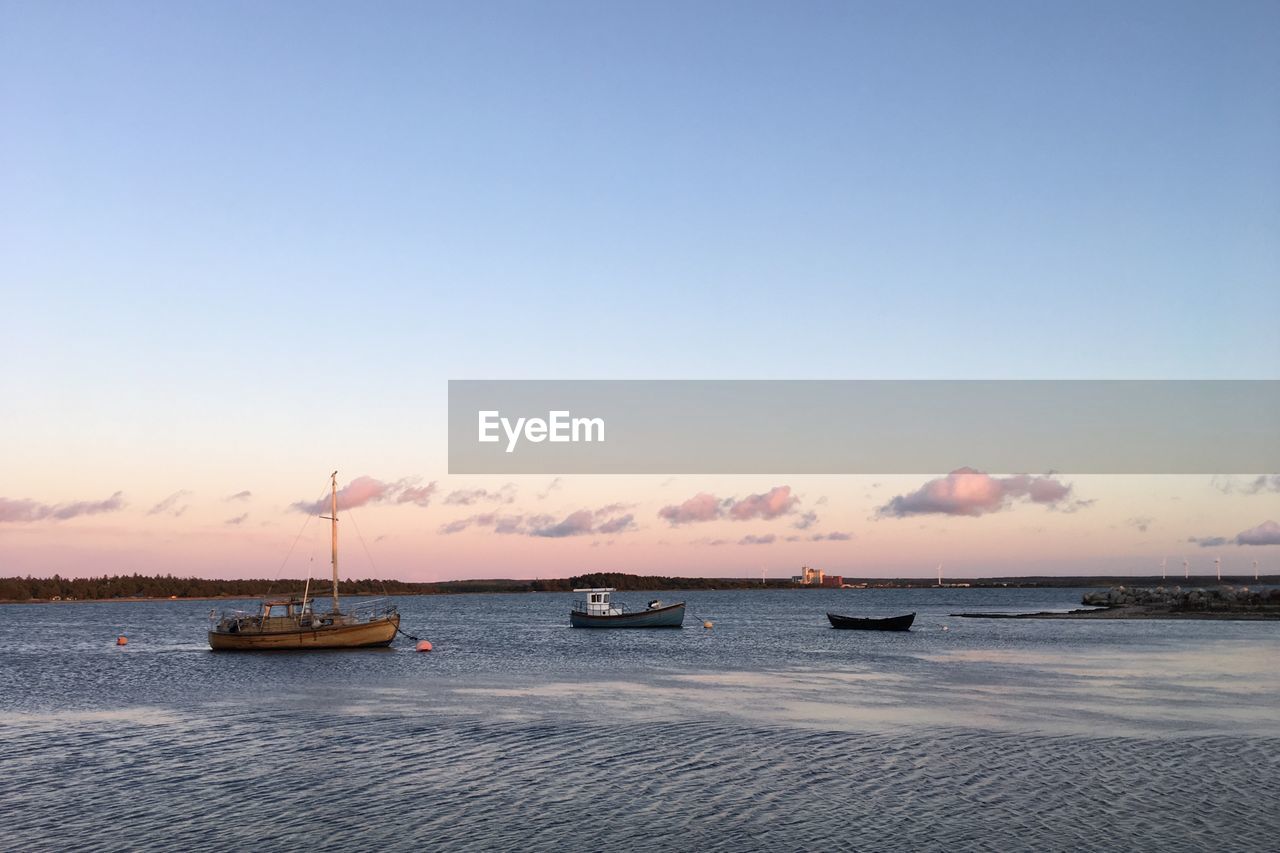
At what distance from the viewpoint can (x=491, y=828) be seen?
75.3 feet

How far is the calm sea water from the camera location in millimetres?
22656

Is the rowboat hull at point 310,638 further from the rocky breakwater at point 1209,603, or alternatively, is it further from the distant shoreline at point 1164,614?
the rocky breakwater at point 1209,603

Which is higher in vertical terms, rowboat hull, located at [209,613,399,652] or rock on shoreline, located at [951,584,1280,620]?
rowboat hull, located at [209,613,399,652]

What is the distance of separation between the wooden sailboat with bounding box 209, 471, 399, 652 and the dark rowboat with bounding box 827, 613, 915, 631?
49.5 m

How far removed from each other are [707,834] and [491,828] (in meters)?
4.75

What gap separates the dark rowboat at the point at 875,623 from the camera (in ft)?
333

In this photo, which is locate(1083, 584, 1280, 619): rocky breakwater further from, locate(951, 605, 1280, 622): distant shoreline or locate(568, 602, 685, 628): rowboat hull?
locate(568, 602, 685, 628): rowboat hull

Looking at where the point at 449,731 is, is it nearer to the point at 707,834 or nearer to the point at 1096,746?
the point at 707,834

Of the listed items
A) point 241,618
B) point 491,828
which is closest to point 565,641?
point 241,618

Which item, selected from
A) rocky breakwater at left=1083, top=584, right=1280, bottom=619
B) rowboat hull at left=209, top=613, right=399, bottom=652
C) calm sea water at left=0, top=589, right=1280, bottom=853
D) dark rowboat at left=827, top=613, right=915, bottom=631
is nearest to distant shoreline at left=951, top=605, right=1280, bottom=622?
rocky breakwater at left=1083, top=584, right=1280, bottom=619

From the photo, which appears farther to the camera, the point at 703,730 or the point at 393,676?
the point at 393,676

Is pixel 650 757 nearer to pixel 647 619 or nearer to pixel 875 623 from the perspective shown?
pixel 647 619

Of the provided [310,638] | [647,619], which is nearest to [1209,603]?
[647,619]

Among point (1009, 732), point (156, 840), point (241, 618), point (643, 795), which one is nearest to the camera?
point (156, 840)
